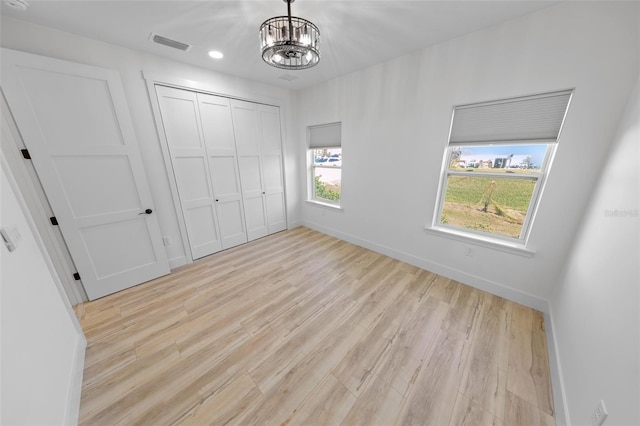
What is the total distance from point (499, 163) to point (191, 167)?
371cm

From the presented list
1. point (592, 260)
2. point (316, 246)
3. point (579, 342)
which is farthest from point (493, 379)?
point (316, 246)

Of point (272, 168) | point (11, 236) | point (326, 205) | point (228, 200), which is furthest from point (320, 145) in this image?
point (11, 236)

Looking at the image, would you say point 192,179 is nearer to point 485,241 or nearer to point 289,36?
point 289,36

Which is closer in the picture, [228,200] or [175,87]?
[175,87]

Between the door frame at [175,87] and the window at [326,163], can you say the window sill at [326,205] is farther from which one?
the door frame at [175,87]

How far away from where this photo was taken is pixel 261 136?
3.40m

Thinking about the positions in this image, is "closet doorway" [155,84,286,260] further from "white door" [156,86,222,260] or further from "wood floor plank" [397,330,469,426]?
"wood floor plank" [397,330,469,426]

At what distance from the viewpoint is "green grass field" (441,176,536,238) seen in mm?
2049

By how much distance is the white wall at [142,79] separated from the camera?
1.74 meters

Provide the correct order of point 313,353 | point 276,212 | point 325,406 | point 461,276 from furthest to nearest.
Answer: point 276,212 → point 461,276 → point 313,353 → point 325,406

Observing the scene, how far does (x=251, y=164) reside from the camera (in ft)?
11.1

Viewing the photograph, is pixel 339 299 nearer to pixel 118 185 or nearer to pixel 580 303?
pixel 580 303

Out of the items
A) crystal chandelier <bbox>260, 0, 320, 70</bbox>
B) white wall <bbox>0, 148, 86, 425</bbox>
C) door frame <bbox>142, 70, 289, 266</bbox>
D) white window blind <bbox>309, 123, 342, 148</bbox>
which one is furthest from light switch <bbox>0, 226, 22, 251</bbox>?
white window blind <bbox>309, 123, 342, 148</bbox>

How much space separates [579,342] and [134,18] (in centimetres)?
408
